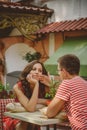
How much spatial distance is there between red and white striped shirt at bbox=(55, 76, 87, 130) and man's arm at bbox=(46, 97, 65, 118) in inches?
1.9

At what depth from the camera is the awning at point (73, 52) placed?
10.5 metres

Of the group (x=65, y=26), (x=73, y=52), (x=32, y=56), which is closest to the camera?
(x=73, y=52)

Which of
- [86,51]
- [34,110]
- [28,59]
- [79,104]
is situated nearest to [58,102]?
[79,104]

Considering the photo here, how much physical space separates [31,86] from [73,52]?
17.3 feet

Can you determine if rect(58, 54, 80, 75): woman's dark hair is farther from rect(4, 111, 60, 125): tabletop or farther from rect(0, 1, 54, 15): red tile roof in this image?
rect(0, 1, 54, 15): red tile roof

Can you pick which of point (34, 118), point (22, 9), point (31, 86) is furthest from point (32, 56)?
point (34, 118)

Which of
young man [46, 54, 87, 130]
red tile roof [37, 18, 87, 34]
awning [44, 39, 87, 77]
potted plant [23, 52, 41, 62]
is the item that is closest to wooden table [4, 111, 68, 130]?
young man [46, 54, 87, 130]

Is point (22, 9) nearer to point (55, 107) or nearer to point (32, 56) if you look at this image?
point (32, 56)

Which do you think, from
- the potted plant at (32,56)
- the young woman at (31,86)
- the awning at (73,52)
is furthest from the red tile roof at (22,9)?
the young woman at (31,86)

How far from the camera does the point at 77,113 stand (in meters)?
4.63

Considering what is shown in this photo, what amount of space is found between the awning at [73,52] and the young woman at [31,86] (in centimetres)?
435

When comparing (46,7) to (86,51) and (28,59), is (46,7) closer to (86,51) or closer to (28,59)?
(28,59)

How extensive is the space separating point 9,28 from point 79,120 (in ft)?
31.8

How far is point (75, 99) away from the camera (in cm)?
468
